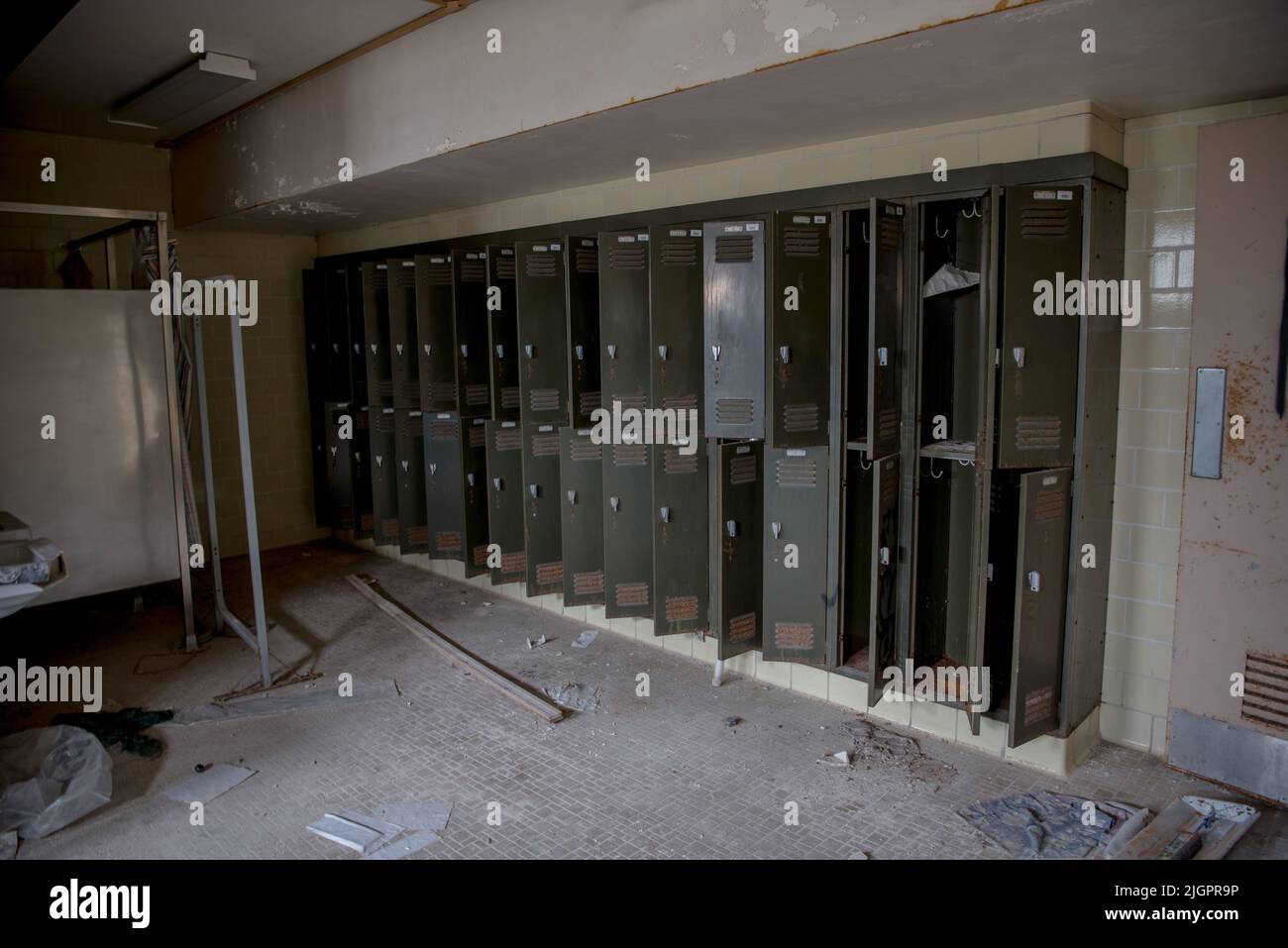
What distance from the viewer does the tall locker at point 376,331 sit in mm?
5570

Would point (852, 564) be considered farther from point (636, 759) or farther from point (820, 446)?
point (636, 759)

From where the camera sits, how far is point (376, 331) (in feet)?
18.3

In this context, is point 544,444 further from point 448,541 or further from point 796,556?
point 796,556

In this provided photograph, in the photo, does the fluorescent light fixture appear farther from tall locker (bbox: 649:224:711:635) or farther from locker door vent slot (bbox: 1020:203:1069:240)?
locker door vent slot (bbox: 1020:203:1069:240)

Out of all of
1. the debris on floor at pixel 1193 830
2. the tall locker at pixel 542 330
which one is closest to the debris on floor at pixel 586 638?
the tall locker at pixel 542 330

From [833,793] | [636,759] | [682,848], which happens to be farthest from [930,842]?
[636,759]

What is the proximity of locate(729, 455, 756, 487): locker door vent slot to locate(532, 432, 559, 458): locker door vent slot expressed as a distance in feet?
4.11

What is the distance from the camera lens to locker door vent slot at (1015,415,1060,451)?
9.57ft

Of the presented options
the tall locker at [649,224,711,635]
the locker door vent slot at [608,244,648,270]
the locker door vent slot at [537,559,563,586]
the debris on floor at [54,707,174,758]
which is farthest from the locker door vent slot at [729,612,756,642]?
the debris on floor at [54,707,174,758]

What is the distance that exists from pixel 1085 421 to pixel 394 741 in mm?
2852

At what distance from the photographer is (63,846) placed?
2723 mm

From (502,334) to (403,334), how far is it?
0.92m

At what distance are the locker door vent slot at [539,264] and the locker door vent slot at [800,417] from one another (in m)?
1.55

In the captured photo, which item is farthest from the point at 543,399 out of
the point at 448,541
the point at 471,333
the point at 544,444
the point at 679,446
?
the point at 448,541
